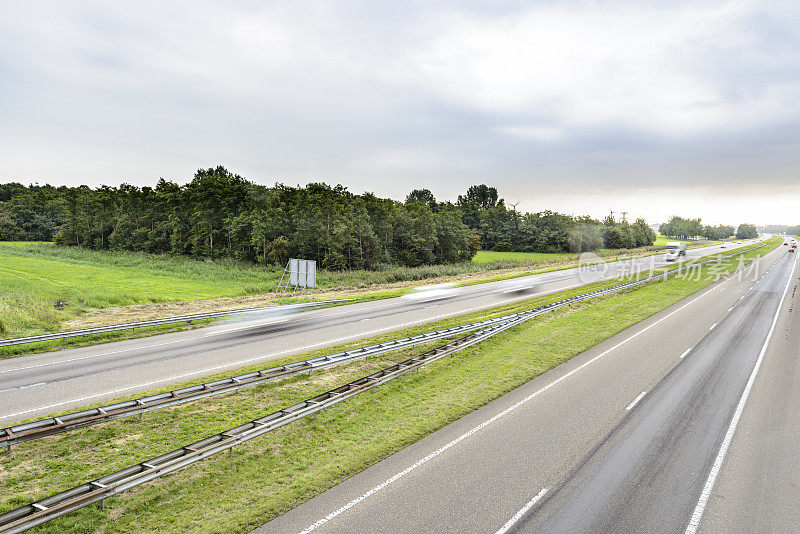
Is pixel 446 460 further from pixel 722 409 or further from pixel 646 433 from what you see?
pixel 722 409

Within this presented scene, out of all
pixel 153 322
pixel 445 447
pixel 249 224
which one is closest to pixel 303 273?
pixel 153 322

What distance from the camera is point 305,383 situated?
15.4 meters

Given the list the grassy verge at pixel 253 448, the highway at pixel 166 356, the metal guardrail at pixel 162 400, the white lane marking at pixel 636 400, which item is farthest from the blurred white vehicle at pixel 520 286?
the metal guardrail at pixel 162 400

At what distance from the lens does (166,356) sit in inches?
734

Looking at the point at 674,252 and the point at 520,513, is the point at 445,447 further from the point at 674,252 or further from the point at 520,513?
the point at 674,252

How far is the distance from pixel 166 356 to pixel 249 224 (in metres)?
54.6

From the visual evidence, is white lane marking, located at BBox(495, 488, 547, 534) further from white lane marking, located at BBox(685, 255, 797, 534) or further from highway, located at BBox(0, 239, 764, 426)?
highway, located at BBox(0, 239, 764, 426)

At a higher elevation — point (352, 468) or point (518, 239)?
point (518, 239)

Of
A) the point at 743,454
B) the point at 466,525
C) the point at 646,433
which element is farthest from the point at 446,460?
the point at 743,454

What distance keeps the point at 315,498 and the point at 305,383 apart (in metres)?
6.86

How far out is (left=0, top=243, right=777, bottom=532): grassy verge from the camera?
27.0 feet

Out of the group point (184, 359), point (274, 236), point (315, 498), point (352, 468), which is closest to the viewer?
point (315, 498)

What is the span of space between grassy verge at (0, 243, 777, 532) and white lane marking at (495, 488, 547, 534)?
3.51 m

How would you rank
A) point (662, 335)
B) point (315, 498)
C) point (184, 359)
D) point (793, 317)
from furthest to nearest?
point (793, 317)
point (662, 335)
point (184, 359)
point (315, 498)
